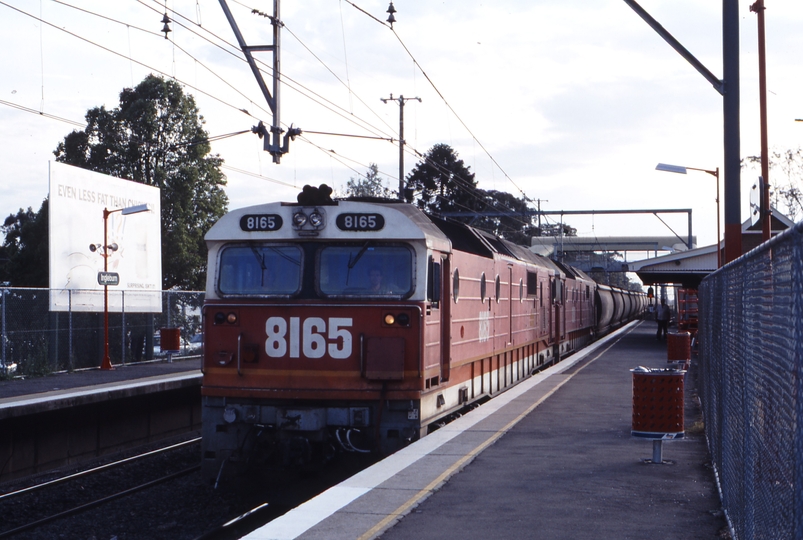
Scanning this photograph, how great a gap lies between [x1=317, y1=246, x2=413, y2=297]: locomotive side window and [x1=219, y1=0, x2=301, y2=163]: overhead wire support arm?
4.90 meters

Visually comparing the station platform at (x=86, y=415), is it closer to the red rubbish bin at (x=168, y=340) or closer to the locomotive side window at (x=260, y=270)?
the red rubbish bin at (x=168, y=340)

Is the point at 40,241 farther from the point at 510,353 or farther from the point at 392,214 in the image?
the point at 392,214

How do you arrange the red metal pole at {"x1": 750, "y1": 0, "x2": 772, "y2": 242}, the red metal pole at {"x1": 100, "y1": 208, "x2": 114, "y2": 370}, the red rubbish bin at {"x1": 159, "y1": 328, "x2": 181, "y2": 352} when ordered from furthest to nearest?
the red rubbish bin at {"x1": 159, "y1": 328, "x2": 181, "y2": 352}, the red metal pole at {"x1": 100, "y1": 208, "x2": 114, "y2": 370}, the red metal pole at {"x1": 750, "y1": 0, "x2": 772, "y2": 242}

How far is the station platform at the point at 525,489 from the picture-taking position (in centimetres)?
602

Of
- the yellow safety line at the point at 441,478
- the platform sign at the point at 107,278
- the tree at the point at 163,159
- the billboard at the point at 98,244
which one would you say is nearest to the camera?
the yellow safety line at the point at 441,478

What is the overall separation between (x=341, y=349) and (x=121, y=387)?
6961 millimetres

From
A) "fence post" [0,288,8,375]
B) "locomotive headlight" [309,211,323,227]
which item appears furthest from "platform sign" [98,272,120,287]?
"locomotive headlight" [309,211,323,227]

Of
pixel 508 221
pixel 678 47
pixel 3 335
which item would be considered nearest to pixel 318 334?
pixel 678 47

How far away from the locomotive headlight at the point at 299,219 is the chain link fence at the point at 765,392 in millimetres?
4771

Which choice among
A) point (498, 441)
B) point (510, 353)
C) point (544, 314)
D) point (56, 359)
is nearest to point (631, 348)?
point (544, 314)

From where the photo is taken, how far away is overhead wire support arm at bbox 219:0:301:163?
1348 cm

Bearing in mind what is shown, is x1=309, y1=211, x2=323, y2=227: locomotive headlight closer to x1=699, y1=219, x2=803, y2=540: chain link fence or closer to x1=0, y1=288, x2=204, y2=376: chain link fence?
x1=699, y1=219, x2=803, y2=540: chain link fence

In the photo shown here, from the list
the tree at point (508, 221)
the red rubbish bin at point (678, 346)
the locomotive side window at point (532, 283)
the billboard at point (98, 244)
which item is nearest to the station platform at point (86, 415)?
the billboard at point (98, 244)

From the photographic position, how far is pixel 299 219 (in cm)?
988
